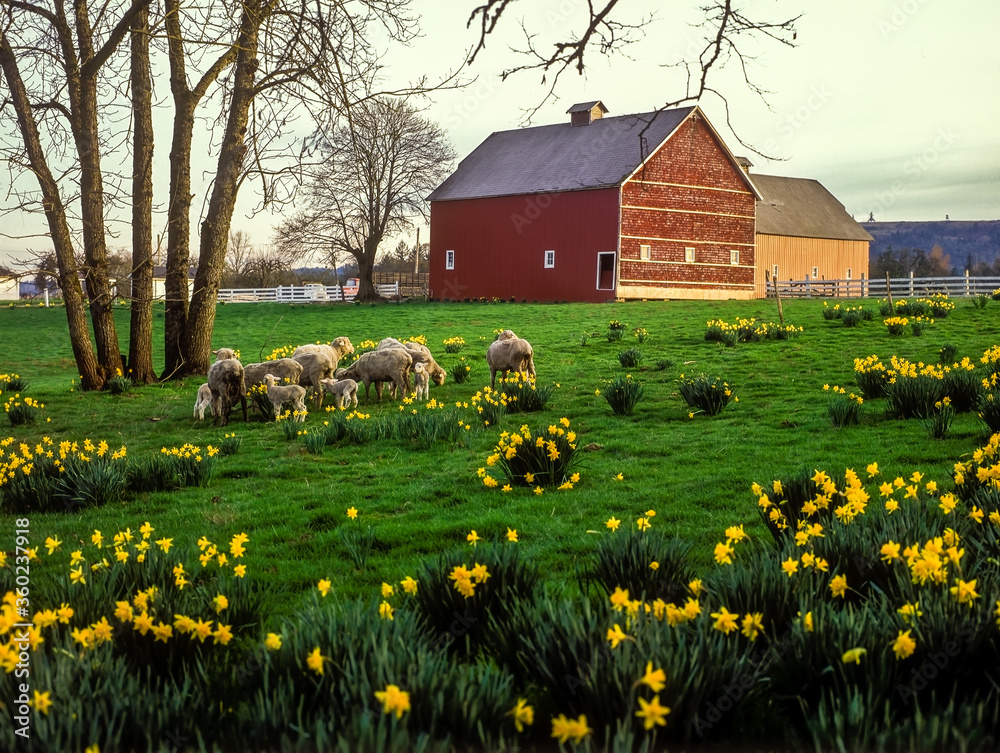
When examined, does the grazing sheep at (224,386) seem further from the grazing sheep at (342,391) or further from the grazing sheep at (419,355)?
the grazing sheep at (419,355)

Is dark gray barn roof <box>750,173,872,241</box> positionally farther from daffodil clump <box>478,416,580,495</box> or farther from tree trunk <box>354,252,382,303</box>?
daffodil clump <box>478,416,580,495</box>

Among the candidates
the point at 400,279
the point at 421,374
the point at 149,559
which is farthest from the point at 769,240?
the point at 149,559

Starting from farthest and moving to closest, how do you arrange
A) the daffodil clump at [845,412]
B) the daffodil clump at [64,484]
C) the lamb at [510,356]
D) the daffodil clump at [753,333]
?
the daffodil clump at [753,333]
the lamb at [510,356]
the daffodil clump at [845,412]
the daffodil clump at [64,484]

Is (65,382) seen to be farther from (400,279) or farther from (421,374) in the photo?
(400,279)

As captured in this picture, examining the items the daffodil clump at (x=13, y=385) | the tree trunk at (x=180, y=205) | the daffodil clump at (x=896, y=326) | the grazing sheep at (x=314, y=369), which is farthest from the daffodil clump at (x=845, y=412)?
the daffodil clump at (x=13, y=385)

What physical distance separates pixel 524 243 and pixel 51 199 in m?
28.5

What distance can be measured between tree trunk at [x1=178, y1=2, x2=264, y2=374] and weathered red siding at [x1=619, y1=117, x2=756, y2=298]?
2364 cm

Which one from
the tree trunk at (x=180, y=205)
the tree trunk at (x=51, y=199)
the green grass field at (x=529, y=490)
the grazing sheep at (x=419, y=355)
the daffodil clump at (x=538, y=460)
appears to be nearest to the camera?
the green grass field at (x=529, y=490)

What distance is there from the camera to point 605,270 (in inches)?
1479

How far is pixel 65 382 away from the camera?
55.2 feet

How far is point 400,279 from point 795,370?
4725 cm

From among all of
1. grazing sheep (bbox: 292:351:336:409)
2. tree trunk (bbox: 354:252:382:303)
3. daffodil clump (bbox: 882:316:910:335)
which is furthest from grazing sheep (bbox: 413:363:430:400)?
tree trunk (bbox: 354:252:382:303)

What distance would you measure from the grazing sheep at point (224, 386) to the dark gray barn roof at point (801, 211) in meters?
43.9

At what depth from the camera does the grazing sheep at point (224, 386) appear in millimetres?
10820
